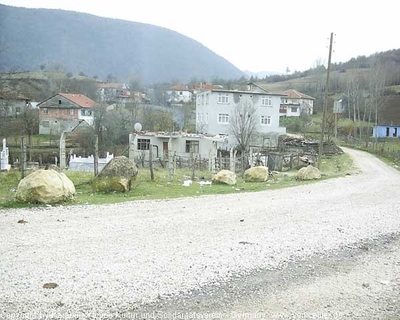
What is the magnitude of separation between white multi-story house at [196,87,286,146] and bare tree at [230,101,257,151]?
→ 365 mm

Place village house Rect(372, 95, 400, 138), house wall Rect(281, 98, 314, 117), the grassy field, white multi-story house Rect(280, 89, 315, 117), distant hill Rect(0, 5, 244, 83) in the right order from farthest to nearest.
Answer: distant hill Rect(0, 5, 244, 83), house wall Rect(281, 98, 314, 117), white multi-story house Rect(280, 89, 315, 117), village house Rect(372, 95, 400, 138), the grassy field

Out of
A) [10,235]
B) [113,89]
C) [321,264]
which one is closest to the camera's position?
[321,264]

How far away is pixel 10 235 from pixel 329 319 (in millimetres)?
6340

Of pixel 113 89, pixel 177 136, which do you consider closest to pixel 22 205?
pixel 177 136

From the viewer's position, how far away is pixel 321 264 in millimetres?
7695

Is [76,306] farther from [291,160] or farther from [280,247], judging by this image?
[291,160]

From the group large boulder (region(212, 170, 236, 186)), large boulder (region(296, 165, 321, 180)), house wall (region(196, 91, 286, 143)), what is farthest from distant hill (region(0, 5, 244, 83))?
large boulder (region(212, 170, 236, 186))

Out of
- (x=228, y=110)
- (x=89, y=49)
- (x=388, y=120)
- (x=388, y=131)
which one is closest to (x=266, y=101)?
Answer: (x=228, y=110)

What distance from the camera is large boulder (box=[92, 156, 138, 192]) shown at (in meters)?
14.7

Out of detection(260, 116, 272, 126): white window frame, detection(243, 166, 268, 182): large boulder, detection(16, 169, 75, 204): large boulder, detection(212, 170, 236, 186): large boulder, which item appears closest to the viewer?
detection(16, 169, 75, 204): large boulder

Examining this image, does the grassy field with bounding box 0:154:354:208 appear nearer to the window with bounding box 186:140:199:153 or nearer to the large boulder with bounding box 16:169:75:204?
the large boulder with bounding box 16:169:75:204

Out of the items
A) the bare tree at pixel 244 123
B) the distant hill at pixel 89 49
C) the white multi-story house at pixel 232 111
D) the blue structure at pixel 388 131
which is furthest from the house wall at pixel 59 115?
the blue structure at pixel 388 131

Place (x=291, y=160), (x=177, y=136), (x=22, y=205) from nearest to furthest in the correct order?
(x=22, y=205) → (x=291, y=160) → (x=177, y=136)

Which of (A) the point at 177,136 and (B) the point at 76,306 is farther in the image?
(A) the point at 177,136
